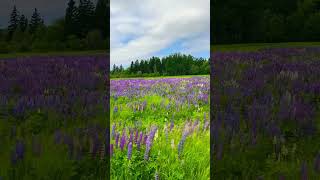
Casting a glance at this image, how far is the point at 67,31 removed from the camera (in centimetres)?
717

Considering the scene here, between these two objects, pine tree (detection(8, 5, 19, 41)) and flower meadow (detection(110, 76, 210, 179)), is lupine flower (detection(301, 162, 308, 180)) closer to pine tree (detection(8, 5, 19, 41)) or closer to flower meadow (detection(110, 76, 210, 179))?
flower meadow (detection(110, 76, 210, 179))

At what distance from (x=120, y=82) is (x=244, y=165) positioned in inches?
68.2

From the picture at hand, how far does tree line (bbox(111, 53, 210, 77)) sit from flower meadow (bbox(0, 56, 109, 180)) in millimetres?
291

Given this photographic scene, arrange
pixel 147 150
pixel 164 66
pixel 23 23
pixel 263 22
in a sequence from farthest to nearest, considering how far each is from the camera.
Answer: pixel 263 22
pixel 23 23
pixel 164 66
pixel 147 150

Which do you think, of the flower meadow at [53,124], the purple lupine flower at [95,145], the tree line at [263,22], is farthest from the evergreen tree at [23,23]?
the purple lupine flower at [95,145]

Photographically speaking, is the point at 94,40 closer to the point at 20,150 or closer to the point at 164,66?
the point at 164,66

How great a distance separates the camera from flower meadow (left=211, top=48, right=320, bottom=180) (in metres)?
3.57

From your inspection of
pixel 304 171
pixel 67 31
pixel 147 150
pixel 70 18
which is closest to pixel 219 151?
pixel 147 150

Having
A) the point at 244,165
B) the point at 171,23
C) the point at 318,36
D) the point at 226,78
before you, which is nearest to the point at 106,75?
the point at 171,23

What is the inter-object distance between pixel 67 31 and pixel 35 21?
0.67m

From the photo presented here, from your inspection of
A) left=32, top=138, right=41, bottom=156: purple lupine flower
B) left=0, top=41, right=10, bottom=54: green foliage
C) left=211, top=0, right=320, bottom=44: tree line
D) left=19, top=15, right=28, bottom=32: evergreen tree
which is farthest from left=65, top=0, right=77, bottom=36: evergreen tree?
left=32, top=138, right=41, bottom=156: purple lupine flower

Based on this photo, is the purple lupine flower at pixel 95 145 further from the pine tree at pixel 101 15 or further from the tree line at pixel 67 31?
the pine tree at pixel 101 15

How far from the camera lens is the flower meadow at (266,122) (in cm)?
357

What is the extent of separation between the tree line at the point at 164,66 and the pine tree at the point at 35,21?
88.8 inches
